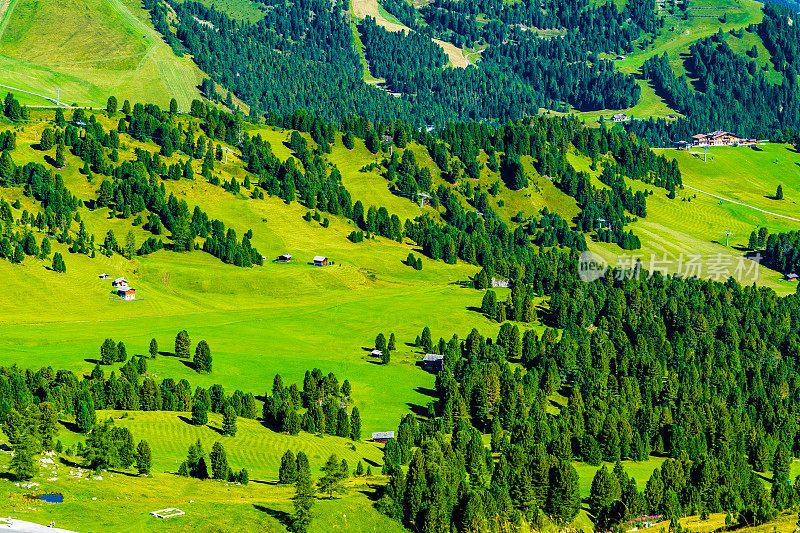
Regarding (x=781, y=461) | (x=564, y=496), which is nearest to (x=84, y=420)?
(x=564, y=496)

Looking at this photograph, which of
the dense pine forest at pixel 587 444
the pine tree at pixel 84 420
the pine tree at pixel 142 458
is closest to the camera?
the pine tree at pixel 142 458

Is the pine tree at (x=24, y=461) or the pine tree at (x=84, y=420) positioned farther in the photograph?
the pine tree at (x=84, y=420)

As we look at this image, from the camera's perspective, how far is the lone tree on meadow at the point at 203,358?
584ft

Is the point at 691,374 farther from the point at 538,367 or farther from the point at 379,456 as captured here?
the point at 379,456

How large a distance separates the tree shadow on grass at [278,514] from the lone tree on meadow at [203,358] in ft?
225

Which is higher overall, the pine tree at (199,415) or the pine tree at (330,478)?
the pine tree at (330,478)

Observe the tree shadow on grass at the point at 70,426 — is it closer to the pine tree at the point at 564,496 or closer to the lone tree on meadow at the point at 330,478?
the lone tree on meadow at the point at 330,478

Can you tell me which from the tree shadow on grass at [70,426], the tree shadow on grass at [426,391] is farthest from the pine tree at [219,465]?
the tree shadow on grass at [426,391]

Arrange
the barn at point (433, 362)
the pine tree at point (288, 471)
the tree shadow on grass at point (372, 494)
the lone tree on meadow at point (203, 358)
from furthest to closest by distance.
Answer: the barn at point (433, 362), the lone tree on meadow at point (203, 358), the pine tree at point (288, 471), the tree shadow on grass at point (372, 494)

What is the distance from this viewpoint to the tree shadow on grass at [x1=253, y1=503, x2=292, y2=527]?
109 m

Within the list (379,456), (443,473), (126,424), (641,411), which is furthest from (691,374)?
(126,424)

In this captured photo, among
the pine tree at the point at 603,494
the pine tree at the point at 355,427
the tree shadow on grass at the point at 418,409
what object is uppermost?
the pine tree at the point at 603,494

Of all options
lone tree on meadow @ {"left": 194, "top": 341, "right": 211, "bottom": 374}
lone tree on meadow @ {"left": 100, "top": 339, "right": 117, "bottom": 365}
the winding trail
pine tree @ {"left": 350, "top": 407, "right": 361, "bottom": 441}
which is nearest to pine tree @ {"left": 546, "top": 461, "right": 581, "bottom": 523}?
pine tree @ {"left": 350, "top": 407, "right": 361, "bottom": 441}

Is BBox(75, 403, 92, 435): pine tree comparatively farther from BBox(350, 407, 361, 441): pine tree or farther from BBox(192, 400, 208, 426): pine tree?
BBox(350, 407, 361, 441): pine tree
